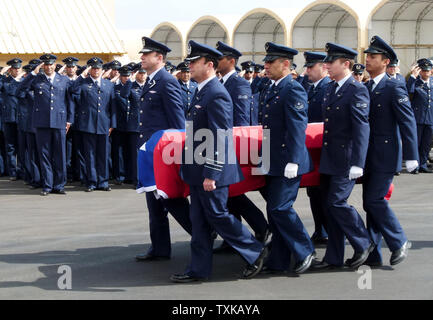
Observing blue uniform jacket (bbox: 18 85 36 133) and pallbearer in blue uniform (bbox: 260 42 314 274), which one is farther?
blue uniform jacket (bbox: 18 85 36 133)

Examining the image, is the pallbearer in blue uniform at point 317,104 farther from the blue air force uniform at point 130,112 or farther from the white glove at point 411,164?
the blue air force uniform at point 130,112

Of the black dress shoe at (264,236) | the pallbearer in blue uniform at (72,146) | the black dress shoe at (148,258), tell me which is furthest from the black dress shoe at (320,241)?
the pallbearer in blue uniform at (72,146)

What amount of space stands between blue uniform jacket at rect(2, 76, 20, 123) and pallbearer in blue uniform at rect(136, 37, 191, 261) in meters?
7.37

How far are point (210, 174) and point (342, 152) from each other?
1.20m

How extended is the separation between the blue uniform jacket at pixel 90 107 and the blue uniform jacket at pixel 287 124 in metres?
6.19

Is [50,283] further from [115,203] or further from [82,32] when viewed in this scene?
[82,32]

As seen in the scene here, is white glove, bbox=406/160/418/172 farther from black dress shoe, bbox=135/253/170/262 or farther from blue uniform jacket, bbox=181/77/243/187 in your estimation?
black dress shoe, bbox=135/253/170/262

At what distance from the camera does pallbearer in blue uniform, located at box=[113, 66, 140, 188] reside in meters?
12.2

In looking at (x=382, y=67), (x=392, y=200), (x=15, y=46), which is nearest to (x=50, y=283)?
(x=382, y=67)

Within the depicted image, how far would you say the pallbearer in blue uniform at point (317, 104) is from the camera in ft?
24.1

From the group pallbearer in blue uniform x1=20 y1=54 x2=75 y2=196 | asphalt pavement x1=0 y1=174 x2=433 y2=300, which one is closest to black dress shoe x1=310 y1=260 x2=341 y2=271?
asphalt pavement x1=0 y1=174 x2=433 y2=300

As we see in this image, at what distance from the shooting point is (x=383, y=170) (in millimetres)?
6125

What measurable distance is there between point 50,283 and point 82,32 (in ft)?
59.9

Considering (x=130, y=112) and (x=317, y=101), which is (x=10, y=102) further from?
(x=317, y=101)
